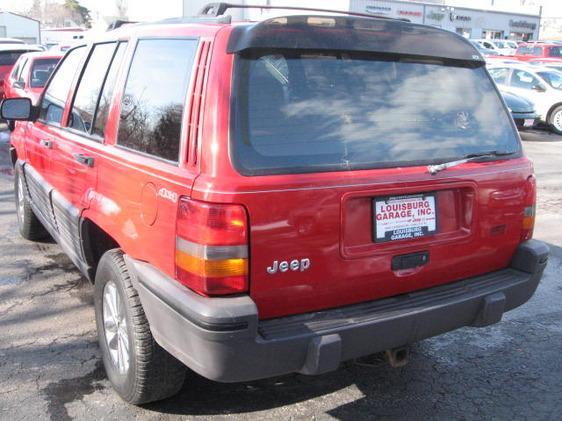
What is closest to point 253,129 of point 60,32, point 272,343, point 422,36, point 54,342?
point 272,343

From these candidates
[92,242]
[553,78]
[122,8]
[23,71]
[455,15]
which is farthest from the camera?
[122,8]

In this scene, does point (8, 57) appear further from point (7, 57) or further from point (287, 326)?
point (287, 326)

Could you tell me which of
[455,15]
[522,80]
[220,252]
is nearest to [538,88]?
[522,80]

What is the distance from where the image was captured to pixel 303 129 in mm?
2590

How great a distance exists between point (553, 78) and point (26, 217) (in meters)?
14.5

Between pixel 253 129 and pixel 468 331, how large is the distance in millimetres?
2498

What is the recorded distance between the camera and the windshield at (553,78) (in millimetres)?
15664

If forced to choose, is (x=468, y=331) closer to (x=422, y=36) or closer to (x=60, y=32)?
(x=422, y=36)

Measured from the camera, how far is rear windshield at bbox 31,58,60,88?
37.3 ft

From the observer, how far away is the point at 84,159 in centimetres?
347

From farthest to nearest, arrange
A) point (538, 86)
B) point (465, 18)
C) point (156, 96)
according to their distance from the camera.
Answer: point (465, 18) → point (538, 86) → point (156, 96)

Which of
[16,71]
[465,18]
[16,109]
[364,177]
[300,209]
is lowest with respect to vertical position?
[300,209]

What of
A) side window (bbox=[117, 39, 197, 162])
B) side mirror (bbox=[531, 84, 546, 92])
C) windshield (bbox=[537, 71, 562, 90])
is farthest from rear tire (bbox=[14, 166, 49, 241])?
windshield (bbox=[537, 71, 562, 90])

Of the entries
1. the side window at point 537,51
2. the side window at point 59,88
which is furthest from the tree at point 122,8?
the side window at point 59,88
